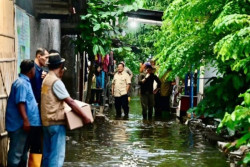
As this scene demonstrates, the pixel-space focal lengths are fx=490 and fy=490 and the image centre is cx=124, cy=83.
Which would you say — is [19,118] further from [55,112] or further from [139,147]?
[139,147]

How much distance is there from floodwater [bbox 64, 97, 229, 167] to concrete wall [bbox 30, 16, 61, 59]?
2.62m

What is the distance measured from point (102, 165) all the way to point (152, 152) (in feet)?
6.19

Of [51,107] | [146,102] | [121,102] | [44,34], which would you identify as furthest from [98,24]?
[51,107]

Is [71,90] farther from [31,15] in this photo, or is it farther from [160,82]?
[31,15]

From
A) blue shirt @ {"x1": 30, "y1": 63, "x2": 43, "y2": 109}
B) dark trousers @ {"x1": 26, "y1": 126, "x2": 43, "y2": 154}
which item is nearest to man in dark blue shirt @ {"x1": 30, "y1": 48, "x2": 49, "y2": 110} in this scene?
blue shirt @ {"x1": 30, "y1": 63, "x2": 43, "y2": 109}

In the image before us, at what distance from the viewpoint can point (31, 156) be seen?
25.6 ft


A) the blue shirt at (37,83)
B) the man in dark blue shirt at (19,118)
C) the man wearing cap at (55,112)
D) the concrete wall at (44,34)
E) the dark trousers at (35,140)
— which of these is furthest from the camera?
the concrete wall at (44,34)

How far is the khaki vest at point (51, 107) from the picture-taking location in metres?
7.07

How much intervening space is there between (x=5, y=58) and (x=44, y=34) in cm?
585

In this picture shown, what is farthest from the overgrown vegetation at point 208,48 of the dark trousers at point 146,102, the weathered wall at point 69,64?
the weathered wall at point 69,64

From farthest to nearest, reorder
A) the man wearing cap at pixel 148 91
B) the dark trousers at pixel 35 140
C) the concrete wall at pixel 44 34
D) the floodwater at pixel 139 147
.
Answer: the man wearing cap at pixel 148 91
the concrete wall at pixel 44 34
the floodwater at pixel 139 147
the dark trousers at pixel 35 140

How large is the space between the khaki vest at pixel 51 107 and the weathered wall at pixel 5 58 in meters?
1.30

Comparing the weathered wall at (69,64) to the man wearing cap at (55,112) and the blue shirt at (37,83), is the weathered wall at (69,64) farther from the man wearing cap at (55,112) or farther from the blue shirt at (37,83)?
the man wearing cap at (55,112)

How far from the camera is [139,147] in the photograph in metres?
11.6
